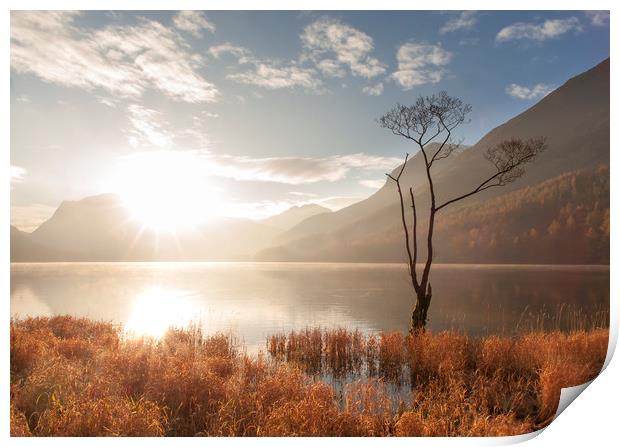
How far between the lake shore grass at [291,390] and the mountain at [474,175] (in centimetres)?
484

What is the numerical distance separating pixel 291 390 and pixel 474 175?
108m

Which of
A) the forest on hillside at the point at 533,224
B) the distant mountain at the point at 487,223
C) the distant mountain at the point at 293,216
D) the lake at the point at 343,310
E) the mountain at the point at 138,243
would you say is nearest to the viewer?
the lake at the point at 343,310

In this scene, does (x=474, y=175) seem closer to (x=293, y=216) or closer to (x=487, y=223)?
(x=487, y=223)

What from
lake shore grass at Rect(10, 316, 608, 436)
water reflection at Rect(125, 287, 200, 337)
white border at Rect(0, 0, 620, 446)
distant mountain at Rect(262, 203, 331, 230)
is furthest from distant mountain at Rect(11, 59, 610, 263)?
distant mountain at Rect(262, 203, 331, 230)

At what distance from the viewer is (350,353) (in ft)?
32.4

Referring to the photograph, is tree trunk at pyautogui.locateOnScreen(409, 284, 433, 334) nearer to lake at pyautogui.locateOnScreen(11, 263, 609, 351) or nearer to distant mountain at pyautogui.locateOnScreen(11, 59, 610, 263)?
distant mountain at pyautogui.locateOnScreen(11, 59, 610, 263)

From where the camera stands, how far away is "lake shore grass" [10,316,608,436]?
5320mm

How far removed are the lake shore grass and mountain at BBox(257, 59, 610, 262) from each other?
4.84 m

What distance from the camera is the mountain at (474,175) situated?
5288 cm
